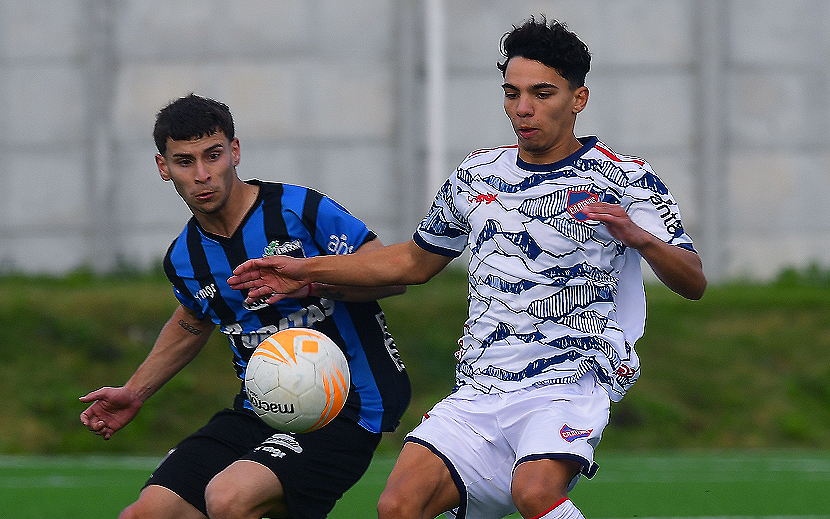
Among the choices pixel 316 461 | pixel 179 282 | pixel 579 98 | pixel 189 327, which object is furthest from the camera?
pixel 189 327

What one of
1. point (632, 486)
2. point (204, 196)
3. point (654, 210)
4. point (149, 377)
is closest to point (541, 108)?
point (654, 210)

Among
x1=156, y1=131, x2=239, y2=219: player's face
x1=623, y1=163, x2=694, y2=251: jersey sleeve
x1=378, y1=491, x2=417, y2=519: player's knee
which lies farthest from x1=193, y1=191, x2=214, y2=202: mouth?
x1=623, y1=163, x2=694, y2=251: jersey sleeve

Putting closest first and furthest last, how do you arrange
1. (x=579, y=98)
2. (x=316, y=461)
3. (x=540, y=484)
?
(x=540, y=484) → (x=579, y=98) → (x=316, y=461)

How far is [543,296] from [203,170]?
135cm

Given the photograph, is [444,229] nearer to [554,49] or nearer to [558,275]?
[558,275]

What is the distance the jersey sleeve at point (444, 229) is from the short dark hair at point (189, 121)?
849mm

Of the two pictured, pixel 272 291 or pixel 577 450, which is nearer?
pixel 577 450

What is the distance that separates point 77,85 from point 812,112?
854cm

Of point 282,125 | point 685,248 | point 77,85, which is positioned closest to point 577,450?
point 685,248

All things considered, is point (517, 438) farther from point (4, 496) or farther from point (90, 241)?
point (90, 241)

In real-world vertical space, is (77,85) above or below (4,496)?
above

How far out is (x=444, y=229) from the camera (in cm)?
429

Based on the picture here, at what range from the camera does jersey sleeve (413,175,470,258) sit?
427 cm

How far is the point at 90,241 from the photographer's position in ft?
44.8
